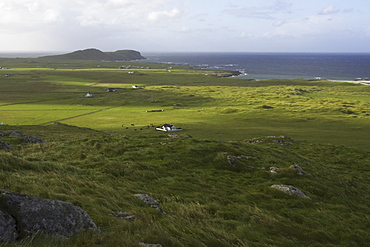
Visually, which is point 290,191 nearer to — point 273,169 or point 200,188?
point 273,169

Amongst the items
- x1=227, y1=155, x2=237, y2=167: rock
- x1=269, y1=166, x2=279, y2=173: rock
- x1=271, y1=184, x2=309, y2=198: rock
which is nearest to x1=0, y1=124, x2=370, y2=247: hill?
x1=227, y1=155, x2=237, y2=167: rock

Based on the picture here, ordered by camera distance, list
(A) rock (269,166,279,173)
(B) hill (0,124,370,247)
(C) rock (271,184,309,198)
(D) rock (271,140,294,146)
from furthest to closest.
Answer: (D) rock (271,140,294,146)
(A) rock (269,166,279,173)
(C) rock (271,184,309,198)
(B) hill (0,124,370,247)

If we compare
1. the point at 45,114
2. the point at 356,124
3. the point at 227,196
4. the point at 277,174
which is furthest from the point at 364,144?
the point at 45,114

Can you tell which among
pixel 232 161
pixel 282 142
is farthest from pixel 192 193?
pixel 282 142

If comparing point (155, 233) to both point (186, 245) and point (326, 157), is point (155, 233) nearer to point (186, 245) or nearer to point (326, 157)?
point (186, 245)

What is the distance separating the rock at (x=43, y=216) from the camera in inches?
368

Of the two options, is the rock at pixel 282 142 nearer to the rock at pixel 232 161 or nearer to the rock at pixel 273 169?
the rock at pixel 273 169

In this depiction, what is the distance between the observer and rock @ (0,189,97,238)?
9.34 meters

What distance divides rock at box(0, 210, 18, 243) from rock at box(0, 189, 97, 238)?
175mm

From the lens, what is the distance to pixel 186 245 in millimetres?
10578

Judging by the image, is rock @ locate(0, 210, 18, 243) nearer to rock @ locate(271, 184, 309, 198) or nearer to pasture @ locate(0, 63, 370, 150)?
rock @ locate(271, 184, 309, 198)

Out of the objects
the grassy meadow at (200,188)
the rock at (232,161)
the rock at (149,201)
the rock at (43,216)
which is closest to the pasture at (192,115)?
the grassy meadow at (200,188)

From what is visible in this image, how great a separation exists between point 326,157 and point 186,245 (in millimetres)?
45298

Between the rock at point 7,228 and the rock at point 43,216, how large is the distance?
0.17 m
